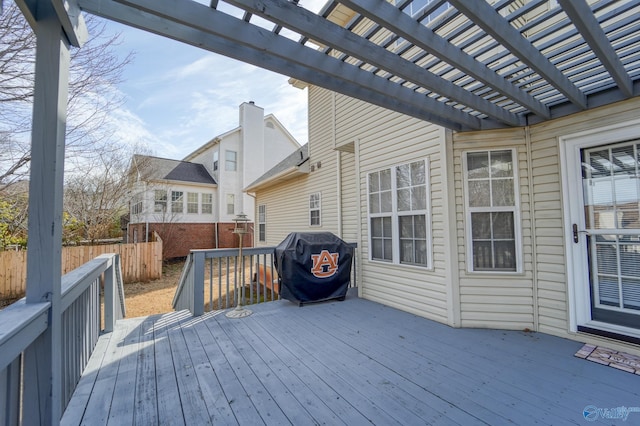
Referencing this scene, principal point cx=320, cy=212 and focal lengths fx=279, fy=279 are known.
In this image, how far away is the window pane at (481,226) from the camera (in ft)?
12.1

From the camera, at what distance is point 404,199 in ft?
14.7

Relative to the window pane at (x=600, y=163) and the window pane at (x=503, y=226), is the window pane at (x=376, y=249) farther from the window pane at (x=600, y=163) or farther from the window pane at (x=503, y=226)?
the window pane at (x=600, y=163)

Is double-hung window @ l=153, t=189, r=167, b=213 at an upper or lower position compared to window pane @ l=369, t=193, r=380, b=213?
upper

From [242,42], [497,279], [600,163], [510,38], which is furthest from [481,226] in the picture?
[242,42]

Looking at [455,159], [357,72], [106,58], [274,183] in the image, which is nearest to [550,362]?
[455,159]

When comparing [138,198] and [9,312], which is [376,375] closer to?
[9,312]

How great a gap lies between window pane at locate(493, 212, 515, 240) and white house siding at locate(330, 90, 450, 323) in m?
0.63

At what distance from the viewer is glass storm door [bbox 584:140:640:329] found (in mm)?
2852

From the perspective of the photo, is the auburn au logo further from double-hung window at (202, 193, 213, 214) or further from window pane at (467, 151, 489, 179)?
double-hung window at (202, 193, 213, 214)

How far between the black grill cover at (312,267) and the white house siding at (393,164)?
0.59 metres

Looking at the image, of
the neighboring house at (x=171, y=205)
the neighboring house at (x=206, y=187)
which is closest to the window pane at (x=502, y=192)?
the neighboring house at (x=206, y=187)

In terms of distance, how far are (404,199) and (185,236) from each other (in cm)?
1251

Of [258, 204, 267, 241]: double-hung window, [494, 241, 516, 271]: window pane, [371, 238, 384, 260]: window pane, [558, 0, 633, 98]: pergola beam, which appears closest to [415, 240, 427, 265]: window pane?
[371, 238, 384, 260]: window pane

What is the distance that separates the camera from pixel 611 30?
1932mm
